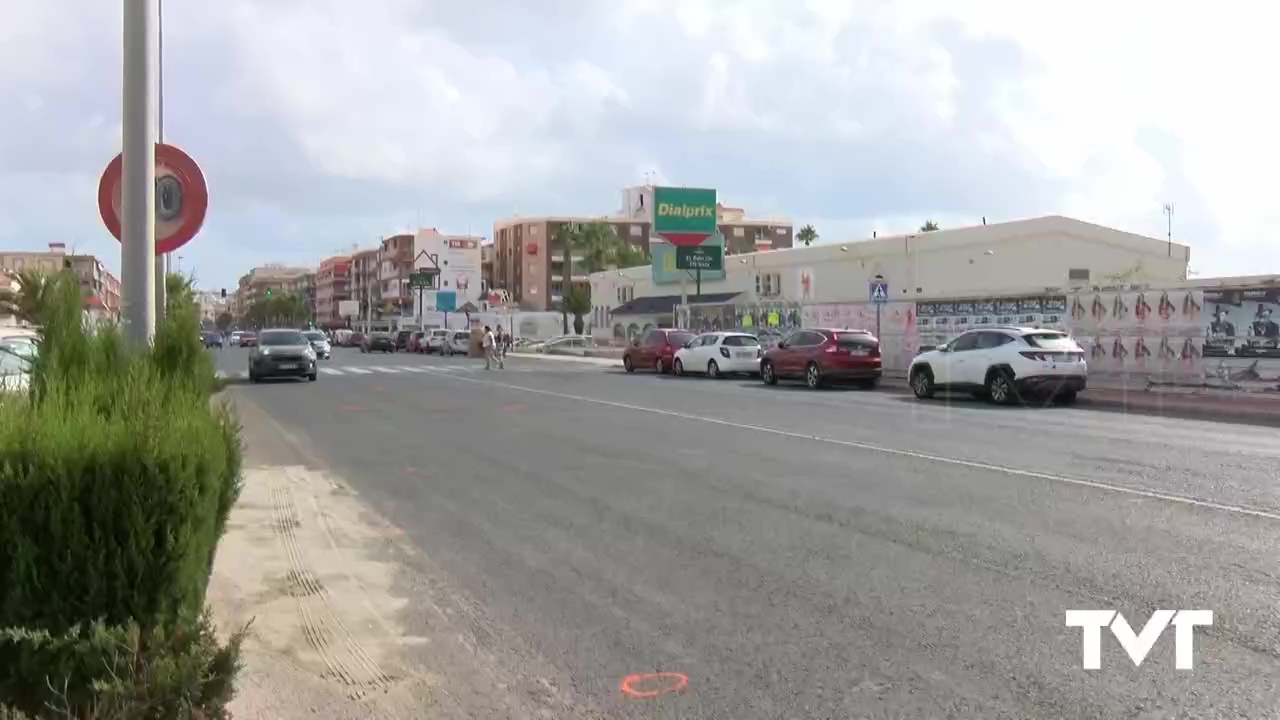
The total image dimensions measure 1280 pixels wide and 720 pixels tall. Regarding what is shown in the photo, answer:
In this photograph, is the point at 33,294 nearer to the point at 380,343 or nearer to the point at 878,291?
the point at 878,291

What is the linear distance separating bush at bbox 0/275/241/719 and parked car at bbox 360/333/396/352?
68663 millimetres

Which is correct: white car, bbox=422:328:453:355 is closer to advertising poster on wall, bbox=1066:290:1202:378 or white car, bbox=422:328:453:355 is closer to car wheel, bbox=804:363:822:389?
car wheel, bbox=804:363:822:389

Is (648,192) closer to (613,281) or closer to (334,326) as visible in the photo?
(613,281)

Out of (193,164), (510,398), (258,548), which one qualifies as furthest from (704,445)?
(510,398)

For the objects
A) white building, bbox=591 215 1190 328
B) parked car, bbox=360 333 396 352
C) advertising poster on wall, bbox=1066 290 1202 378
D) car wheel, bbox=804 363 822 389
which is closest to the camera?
advertising poster on wall, bbox=1066 290 1202 378

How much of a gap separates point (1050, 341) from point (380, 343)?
5604cm

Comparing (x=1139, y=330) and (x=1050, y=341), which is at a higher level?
(x=1139, y=330)

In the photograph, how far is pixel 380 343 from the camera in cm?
7188

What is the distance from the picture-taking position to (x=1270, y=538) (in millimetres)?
8141

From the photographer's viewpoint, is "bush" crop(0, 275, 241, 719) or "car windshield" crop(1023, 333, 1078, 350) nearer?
"bush" crop(0, 275, 241, 719)

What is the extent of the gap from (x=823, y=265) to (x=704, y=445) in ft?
152

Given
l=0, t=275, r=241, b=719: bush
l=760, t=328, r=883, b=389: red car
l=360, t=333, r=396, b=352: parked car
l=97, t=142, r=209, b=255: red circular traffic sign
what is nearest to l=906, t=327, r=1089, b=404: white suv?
l=760, t=328, r=883, b=389: red car

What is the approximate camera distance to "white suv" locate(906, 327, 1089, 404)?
2191cm

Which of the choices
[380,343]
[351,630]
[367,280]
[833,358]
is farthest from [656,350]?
[367,280]
